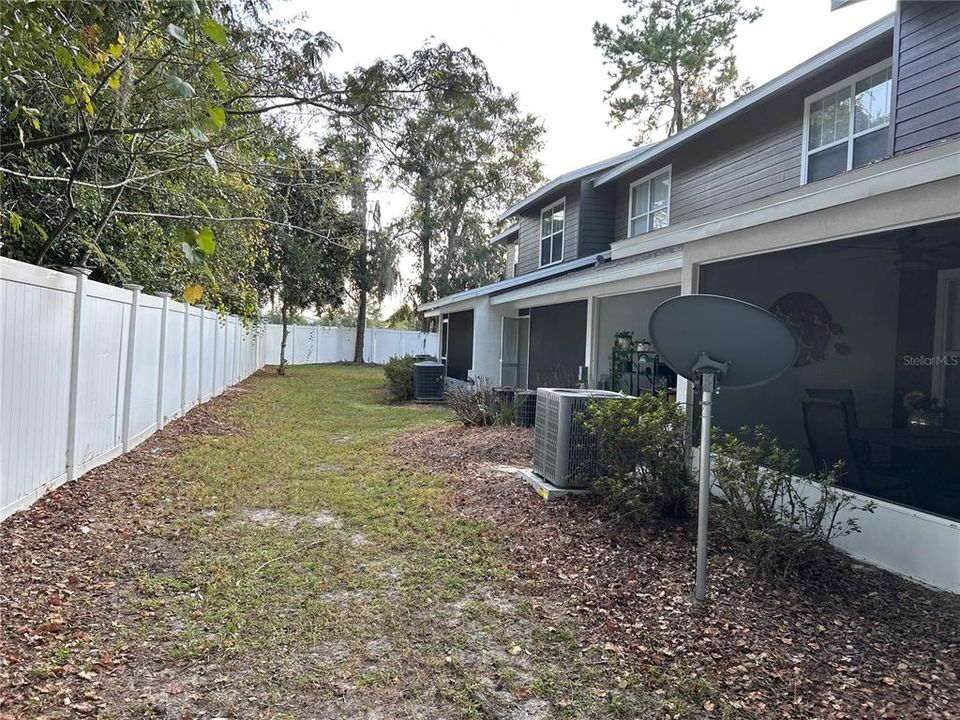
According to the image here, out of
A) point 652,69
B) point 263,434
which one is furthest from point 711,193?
point 652,69

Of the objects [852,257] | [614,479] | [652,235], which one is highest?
[652,235]

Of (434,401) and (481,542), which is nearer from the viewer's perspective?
(481,542)

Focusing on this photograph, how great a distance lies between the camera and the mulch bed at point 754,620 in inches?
112

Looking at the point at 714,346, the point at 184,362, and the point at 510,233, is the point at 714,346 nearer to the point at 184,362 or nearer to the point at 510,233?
the point at 184,362

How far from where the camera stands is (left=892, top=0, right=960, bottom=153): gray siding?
650 centimetres

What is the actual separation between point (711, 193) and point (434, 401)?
25.1ft

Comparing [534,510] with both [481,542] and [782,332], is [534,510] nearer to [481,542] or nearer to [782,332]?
[481,542]

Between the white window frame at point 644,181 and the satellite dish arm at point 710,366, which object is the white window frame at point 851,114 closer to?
the white window frame at point 644,181

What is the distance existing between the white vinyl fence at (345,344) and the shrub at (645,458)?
2608 cm

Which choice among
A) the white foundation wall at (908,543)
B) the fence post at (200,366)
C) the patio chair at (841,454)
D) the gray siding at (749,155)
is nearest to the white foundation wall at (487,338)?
the gray siding at (749,155)

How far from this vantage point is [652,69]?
75.5 feet

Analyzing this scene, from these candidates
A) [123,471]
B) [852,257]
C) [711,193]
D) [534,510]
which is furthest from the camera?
[711,193]

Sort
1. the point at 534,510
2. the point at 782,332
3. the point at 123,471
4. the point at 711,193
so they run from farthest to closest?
the point at 711,193, the point at 123,471, the point at 534,510, the point at 782,332

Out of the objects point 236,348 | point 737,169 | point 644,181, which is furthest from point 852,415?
point 236,348
